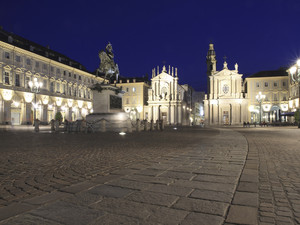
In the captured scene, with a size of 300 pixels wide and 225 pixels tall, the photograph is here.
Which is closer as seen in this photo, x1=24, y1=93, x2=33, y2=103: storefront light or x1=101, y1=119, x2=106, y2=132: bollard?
x1=101, y1=119, x2=106, y2=132: bollard

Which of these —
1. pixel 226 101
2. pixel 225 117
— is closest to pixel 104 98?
pixel 226 101

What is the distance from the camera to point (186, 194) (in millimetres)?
3139

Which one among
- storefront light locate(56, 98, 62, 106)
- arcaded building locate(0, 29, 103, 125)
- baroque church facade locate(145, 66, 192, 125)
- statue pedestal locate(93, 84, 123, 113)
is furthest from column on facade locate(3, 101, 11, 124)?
baroque church facade locate(145, 66, 192, 125)

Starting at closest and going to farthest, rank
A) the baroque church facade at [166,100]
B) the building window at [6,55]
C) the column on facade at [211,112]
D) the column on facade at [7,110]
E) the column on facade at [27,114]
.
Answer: the column on facade at [7,110], the building window at [6,55], the column on facade at [27,114], the column on facade at [211,112], the baroque church facade at [166,100]

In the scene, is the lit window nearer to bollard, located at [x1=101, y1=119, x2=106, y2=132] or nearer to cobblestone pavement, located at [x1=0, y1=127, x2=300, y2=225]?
bollard, located at [x1=101, y1=119, x2=106, y2=132]

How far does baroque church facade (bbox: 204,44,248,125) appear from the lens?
56.2 meters

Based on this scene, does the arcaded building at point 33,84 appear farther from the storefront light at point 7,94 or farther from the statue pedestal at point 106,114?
the statue pedestal at point 106,114

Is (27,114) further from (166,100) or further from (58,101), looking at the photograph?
(166,100)

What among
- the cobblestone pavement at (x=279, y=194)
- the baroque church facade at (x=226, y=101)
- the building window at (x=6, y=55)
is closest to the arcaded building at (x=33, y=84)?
the building window at (x=6, y=55)

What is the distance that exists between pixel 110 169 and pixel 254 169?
3.07m

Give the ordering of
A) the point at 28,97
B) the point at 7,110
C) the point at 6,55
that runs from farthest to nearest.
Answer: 1. the point at 28,97
2. the point at 6,55
3. the point at 7,110

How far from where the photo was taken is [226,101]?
188ft

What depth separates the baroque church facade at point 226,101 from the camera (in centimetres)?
5625

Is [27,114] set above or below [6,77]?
below
